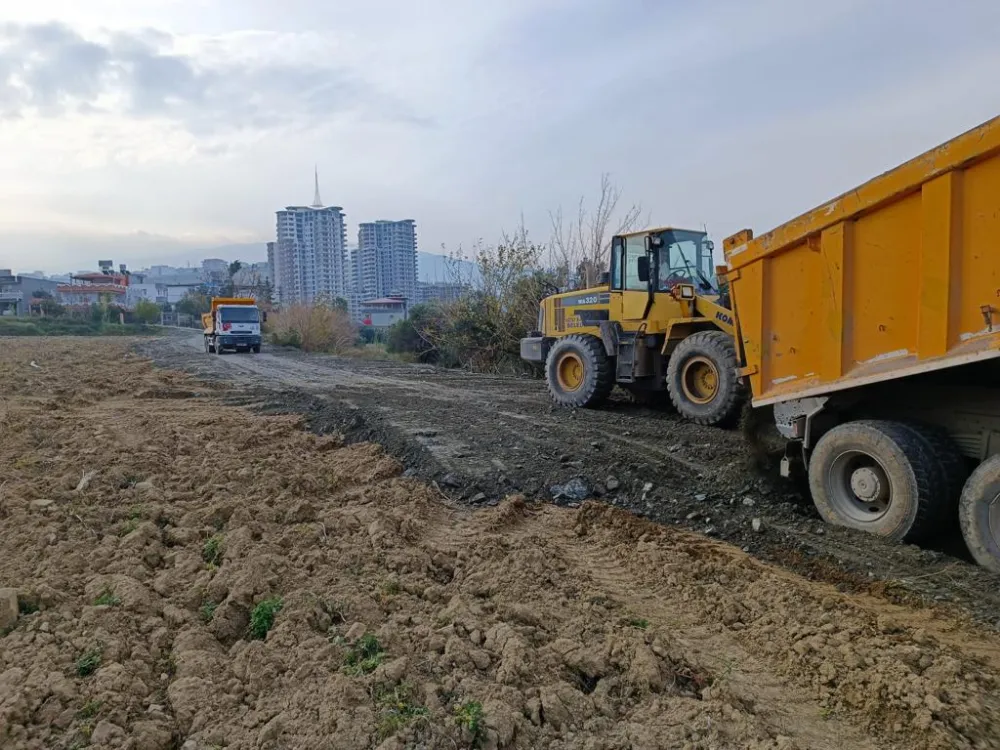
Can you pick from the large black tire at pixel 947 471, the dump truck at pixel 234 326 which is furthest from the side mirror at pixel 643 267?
the dump truck at pixel 234 326

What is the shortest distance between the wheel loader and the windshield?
0.5 inches

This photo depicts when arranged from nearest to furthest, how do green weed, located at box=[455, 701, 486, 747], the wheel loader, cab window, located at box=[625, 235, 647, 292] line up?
1. green weed, located at box=[455, 701, 486, 747]
2. the wheel loader
3. cab window, located at box=[625, 235, 647, 292]

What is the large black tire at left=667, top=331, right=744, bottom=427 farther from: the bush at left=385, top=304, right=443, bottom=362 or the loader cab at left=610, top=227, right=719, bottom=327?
the bush at left=385, top=304, right=443, bottom=362

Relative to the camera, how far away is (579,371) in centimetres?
1043

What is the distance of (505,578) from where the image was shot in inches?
148

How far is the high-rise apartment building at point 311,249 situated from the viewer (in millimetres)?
80988

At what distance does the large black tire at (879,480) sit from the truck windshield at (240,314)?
26.6 meters

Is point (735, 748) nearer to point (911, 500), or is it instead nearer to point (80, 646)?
point (911, 500)

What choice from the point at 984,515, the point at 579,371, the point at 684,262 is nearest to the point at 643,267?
the point at 684,262

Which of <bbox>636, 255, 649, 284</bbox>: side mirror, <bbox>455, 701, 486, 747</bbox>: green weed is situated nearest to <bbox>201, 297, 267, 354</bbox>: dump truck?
<bbox>636, 255, 649, 284</bbox>: side mirror

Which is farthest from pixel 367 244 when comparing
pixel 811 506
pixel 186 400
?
pixel 811 506

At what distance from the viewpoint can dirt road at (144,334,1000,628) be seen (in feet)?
13.0

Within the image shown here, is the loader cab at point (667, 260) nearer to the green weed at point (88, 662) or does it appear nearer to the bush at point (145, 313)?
the green weed at point (88, 662)

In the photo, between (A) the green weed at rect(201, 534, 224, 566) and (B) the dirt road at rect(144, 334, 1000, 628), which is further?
(A) the green weed at rect(201, 534, 224, 566)
